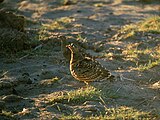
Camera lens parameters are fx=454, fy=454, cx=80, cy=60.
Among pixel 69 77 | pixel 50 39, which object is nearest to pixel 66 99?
pixel 69 77

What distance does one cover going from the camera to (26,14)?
11133 millimetres

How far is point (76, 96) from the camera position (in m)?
5.62

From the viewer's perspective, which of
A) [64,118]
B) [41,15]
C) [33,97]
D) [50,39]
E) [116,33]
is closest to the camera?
[64,118]

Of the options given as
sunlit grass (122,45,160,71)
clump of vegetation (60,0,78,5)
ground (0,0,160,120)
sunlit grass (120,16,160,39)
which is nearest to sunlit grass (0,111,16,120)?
ground (0,0,160,120)

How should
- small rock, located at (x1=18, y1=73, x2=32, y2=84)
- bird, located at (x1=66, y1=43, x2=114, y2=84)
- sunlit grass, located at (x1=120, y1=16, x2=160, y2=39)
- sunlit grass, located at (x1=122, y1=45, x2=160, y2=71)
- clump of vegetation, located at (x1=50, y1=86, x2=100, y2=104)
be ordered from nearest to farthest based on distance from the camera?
clump of vegetation, located at (x1=50, y1=86, x2=100, y2=104) < bird, located at (x1=66, y1=43, x2=114, y2=84) < small rock, located at (x1=18, y1=73, x2=32, y2=84) < sunlit grass, located at (x1=122, y1=45, x2=160, y2=71) < sunlit grass, located at (x1=120, y1=16, x2=160, y2=39)

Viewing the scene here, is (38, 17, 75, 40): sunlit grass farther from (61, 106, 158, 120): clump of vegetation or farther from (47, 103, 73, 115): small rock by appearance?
(61, 106, 158, 120): clump of vegetation

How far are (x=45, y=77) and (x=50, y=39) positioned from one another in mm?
1710

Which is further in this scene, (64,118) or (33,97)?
(33,97)

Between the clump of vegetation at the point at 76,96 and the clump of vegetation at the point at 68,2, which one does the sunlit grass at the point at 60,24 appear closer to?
the clump of vegetation at the point at 68,2

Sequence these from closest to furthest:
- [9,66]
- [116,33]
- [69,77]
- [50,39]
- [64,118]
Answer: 1. [64,118]
2. [69,77]
3. [9,66]
4. [50,39]
5. [116,33]

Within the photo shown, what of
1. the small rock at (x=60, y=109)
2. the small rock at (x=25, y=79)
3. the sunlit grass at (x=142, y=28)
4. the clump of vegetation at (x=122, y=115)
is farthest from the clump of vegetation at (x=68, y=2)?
the clump of vegetation at (x=122, y=115)

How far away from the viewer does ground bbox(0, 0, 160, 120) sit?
17.6 feet

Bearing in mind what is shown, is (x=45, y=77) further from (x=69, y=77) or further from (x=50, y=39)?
(x=50, y=39)

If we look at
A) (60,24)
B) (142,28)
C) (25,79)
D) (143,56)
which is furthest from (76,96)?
(60,24)
